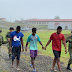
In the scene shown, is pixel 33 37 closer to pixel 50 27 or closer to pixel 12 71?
pixel 12 71

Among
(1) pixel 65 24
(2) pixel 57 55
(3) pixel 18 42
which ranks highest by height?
(1) pixel 65 24

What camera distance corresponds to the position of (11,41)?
558 cm

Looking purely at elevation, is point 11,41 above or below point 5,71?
above

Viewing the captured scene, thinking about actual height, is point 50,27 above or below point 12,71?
above

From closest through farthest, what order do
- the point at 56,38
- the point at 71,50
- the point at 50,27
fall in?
the point at 56,38 < the point at 71,50 < the point at 50,27

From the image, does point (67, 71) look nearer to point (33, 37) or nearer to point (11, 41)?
point (33, 37)

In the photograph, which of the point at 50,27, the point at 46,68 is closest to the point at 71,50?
the point at 46,68

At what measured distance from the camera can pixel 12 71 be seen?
544 cm

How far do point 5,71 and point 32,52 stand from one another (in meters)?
1.28

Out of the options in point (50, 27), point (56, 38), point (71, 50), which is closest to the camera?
point (56, 38)

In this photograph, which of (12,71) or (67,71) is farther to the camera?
(67,71)

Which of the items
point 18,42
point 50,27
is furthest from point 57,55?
point 50,27

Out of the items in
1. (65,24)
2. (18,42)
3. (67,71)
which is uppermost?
(65,24)

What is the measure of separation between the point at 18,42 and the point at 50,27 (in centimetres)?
6001
